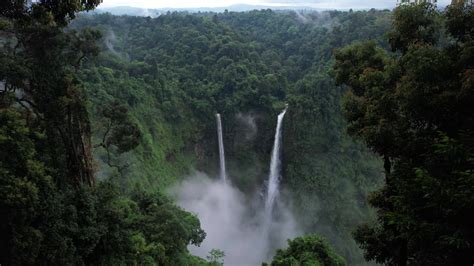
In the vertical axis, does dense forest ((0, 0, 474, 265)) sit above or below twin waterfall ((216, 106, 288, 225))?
below

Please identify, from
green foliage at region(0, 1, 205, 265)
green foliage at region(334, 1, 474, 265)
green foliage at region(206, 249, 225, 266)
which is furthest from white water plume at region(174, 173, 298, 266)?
green foliage at region(334, 1, 474, 265)

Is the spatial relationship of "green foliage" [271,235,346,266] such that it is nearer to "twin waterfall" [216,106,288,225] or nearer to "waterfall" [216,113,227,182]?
"twin waterfall" [216,106,288,225]

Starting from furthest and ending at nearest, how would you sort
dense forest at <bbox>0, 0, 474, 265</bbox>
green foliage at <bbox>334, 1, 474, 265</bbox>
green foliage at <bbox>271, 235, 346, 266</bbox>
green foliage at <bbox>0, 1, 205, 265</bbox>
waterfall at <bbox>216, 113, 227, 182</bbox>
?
waterfall at <bbox>216, 113, 227, 182</bbox>
green foliage at <bbox>271, 235, 346, 266</bbox>
green foliage at <bbox>0, 1, 205, 265</bbox>
dense forest at <bbox>0, 0, 474, 265</bbox>
green foliage at <bbox>334, 1, 474, 265</bbox>

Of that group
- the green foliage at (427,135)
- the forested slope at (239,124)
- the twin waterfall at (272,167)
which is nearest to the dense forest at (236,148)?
the green foliage at (427,135)

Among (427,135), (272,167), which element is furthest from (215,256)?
(272,167)

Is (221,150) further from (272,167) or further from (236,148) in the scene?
(272,167)

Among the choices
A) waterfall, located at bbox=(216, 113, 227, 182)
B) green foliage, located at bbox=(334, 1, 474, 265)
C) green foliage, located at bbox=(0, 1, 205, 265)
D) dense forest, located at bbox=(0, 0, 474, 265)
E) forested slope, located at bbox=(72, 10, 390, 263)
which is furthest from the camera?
waterfall, located at bbox=(216, 113, 227, 182)

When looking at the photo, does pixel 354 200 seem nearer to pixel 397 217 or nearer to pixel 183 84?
pixel 183 84

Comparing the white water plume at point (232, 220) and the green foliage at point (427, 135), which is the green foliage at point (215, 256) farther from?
the white water plume at point (232, 220)
